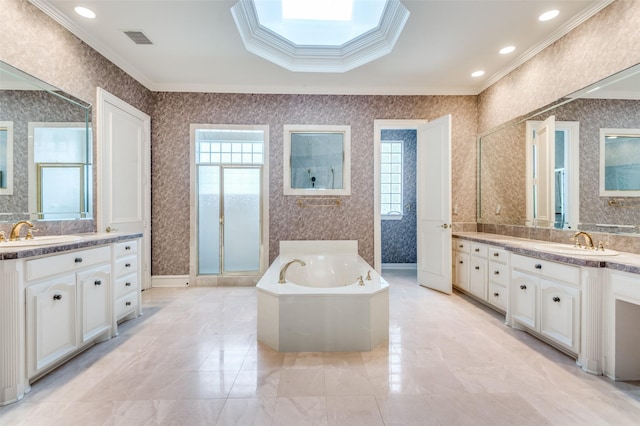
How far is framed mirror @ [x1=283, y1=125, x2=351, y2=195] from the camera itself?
402cm

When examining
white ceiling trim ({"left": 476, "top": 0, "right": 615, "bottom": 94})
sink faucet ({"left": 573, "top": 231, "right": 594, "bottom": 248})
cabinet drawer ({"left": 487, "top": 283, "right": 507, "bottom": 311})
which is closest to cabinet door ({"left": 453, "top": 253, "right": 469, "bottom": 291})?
cabinet drawer ({"left": 487, "top": 283, "right": 507, "bottom": 311})

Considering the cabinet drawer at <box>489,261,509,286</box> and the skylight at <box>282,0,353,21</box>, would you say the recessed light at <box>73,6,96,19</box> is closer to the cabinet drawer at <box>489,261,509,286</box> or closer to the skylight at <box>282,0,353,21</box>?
the skylight at <box>282,0,353,21</box>

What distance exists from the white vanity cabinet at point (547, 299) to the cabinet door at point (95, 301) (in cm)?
335

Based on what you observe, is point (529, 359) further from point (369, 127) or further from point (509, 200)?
point (369, 127)

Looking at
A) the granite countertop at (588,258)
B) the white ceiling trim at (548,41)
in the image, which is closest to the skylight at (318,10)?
the white ceiling trim at (548,41)

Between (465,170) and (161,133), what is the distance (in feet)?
13.7

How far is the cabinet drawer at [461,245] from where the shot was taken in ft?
11.4

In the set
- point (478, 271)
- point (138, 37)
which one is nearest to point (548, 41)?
point (478, 271)

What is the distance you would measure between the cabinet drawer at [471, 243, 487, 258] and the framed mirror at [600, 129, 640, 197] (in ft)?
3.64

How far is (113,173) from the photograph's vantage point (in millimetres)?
3172

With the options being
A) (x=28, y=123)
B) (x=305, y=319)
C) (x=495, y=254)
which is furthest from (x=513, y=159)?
(x=28, y=123)

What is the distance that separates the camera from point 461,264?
3.61 metres

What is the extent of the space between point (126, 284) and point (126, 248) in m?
0.33

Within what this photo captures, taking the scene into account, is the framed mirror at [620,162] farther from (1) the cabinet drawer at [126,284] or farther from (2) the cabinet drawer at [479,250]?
(1) the cabinet drawer at [126,284]
